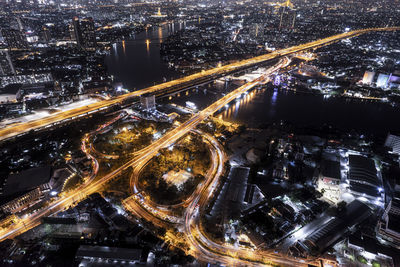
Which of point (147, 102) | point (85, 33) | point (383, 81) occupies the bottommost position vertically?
point (147, 102)

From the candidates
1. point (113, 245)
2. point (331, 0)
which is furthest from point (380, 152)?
point (331, 0)

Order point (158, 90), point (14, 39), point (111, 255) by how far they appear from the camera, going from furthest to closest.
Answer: point (14, 39) < point (158, 90) < point (111, 255)

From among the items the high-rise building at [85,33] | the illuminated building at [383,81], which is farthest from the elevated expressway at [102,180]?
the high-rise building at [85,33]

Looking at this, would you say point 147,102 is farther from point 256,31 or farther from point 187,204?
point 256,31

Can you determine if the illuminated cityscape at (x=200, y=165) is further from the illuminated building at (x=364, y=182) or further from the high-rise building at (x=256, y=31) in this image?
the high-rise building at (x=256, y=31)

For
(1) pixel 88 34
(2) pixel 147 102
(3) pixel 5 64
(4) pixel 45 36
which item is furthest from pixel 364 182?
(4) pixel 45 36

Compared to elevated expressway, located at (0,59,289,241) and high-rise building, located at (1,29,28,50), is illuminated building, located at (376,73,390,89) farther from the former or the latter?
high-rise building, located at (1,29,28,50)

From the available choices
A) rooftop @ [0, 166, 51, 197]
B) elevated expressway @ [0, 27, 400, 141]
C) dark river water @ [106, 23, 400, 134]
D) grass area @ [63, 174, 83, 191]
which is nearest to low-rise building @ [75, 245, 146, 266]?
grass area @ [63, 174, 83, 191]
